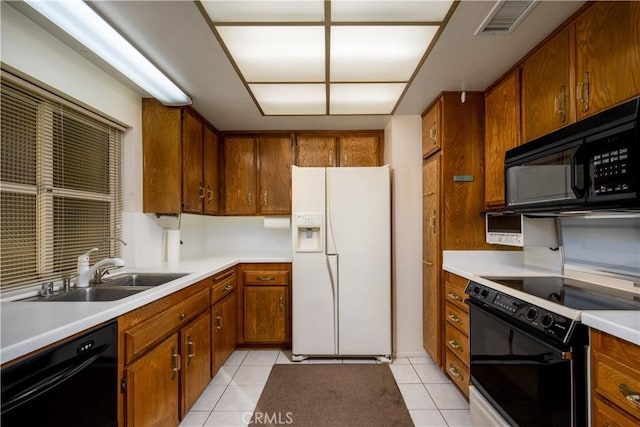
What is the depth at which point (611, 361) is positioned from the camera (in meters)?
0.98

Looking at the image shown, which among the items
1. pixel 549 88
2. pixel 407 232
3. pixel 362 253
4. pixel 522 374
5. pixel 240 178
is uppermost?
pixel 549 88

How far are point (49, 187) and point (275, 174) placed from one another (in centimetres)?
190

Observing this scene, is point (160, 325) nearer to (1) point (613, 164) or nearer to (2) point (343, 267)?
(2) point (343, 267)

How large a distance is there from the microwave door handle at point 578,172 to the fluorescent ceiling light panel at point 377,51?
3.03 ft

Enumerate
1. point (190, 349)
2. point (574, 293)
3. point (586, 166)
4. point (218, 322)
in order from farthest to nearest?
1. point (218, 322)
2. point (190, 349)
3. point (574, 293)
4. point (586, 166)

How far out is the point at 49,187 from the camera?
162 cm

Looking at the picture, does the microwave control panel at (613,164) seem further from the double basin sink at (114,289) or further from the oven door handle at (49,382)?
the double basin sink at (114,289)

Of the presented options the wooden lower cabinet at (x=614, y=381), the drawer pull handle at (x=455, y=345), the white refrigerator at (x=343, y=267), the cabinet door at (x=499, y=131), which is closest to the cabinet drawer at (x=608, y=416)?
the wooden lower cabinet at (x=614, y=381)

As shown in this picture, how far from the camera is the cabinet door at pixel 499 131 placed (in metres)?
1.91

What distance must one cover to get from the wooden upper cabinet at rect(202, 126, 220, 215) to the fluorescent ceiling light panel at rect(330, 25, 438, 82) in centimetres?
149

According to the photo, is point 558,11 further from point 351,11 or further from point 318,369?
point 318,369

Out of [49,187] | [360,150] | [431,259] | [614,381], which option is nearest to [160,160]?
[49,187]

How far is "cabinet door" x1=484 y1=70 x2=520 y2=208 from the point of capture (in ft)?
6.27

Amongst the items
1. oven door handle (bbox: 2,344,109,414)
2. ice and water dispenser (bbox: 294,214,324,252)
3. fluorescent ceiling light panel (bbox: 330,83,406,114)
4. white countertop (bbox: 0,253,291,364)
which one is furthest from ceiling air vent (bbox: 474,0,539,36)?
oven door handle (bbox: 2,344,109,414)
